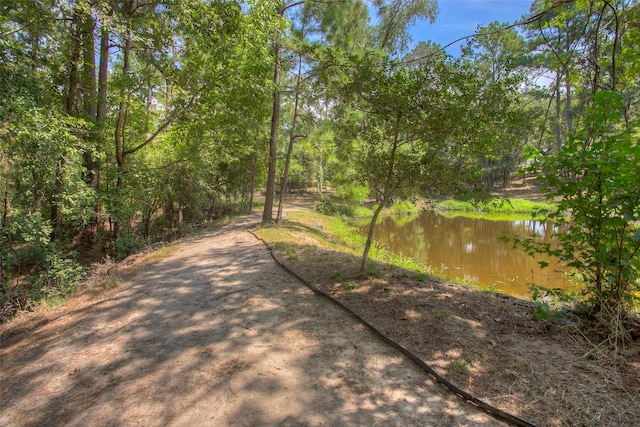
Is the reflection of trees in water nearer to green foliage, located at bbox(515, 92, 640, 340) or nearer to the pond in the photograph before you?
the pond

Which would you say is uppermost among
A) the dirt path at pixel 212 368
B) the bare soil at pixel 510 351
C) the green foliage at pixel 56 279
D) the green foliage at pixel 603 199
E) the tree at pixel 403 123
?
the tree at pixel 403 123

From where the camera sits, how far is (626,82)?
12.0 feet

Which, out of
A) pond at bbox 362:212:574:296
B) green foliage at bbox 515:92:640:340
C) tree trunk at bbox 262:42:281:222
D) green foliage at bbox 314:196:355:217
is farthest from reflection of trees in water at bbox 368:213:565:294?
tree trunk at bbox 262:42:281:222

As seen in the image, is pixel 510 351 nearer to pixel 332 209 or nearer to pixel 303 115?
pixel 303 115

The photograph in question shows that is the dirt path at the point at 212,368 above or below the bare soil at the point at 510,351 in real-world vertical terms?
below

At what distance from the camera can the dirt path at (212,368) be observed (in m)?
2.25

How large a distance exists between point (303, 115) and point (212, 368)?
9792mm

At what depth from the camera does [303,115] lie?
11242 mm

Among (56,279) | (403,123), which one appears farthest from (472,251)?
(56,279)

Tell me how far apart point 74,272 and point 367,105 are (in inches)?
266

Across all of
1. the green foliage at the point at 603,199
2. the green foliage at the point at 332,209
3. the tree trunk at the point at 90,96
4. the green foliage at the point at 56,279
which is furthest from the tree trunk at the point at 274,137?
the green foliage at the point at 332,209

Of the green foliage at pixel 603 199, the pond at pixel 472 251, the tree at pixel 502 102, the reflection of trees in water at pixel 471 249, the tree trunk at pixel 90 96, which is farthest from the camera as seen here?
the reflection of trees in water at pixel 471 249

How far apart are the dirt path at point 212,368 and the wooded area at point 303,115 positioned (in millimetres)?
1817

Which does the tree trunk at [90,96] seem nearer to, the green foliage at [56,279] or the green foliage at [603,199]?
the green foliage at [56,279]
